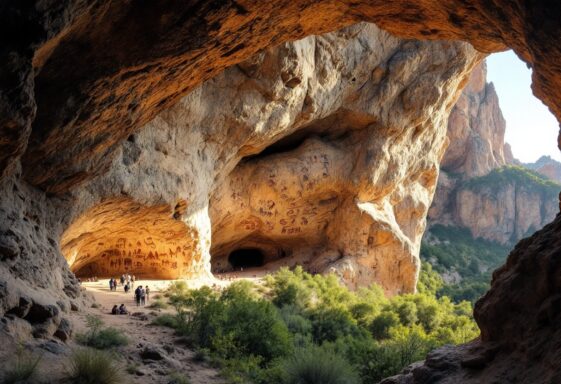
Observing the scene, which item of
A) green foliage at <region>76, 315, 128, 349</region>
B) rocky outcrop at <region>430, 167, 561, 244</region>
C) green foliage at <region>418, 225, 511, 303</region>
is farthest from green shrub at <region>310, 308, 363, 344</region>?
rocky outcrop at <region>430, 167, 561, 244</region>

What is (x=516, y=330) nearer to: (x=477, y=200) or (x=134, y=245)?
(x=134, y=245)

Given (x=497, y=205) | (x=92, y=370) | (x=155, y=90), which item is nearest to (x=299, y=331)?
(x=155, y=90)

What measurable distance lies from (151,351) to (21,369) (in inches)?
134

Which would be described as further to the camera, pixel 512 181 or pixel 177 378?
pixel 512 181

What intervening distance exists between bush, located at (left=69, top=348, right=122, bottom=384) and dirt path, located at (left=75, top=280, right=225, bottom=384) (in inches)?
22.2

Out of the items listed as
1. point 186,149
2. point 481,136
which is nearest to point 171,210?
point 186,149

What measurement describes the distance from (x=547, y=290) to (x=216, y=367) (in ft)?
23.4

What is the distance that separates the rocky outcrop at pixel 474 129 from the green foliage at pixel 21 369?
162ft

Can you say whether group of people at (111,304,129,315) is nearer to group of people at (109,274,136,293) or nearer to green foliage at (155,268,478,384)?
green foliage at (155,268,478,384)

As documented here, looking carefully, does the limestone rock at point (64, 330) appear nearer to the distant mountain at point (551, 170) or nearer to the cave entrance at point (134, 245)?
the cave entrance at point (134, 245)

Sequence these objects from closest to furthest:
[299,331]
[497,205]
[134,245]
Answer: [299,331] → [134,245] → [497,205]

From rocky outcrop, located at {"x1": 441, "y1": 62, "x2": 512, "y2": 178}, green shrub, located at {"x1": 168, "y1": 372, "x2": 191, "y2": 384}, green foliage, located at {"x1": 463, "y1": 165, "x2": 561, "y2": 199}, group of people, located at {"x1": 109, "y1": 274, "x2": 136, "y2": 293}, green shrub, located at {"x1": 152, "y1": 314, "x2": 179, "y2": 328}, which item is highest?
Answer: rocky outcrop, located at {"x1": 441, "y1": 62, "x2": 512, "y2": 178}

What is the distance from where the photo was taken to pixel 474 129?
5575 cm

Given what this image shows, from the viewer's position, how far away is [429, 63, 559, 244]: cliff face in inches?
2098
